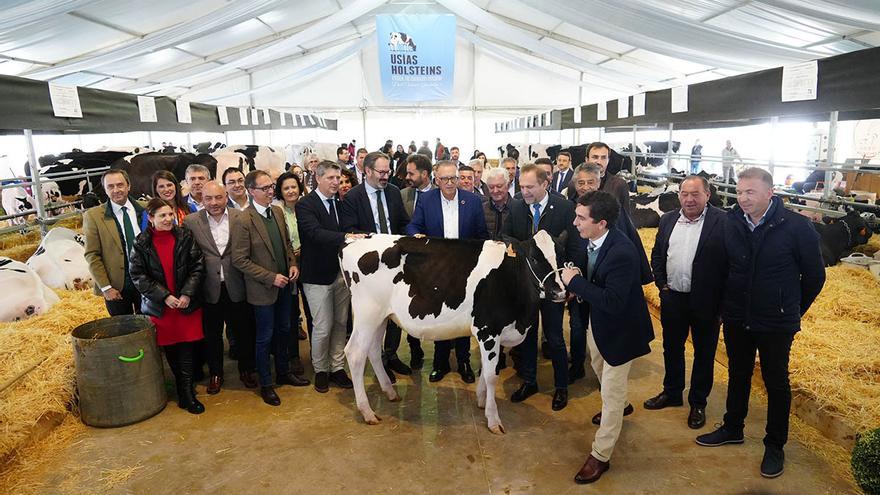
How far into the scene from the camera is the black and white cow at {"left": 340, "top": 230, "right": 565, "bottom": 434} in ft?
12.2

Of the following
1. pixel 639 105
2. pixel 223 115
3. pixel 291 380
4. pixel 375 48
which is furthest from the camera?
pixel 375 48

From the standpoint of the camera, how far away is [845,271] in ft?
19.6

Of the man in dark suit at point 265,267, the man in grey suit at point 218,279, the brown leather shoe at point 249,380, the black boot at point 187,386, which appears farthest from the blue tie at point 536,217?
the black boot at point 187,386

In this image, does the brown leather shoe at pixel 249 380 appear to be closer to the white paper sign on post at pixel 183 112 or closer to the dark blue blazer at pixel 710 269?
the dark blue blazer at pixel 710 269

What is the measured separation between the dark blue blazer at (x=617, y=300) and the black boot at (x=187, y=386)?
3.11 m

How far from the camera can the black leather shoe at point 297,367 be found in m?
4.74

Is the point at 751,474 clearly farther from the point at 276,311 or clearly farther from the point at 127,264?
the point at 127,264

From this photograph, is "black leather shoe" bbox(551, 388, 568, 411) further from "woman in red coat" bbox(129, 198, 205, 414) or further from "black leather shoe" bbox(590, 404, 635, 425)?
"woman in red coat" bbox(129, 198, 205, 414)

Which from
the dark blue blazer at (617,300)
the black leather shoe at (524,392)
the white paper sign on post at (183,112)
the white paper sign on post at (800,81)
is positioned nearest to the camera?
the dark blue blazer at (617,300)

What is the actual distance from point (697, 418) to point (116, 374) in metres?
4.33

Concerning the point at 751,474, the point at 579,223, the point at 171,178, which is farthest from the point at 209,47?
the point at 751,474

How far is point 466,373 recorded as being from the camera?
15.1ft

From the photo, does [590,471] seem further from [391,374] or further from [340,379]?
[340,379]

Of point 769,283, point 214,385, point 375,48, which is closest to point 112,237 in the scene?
point 214,385
